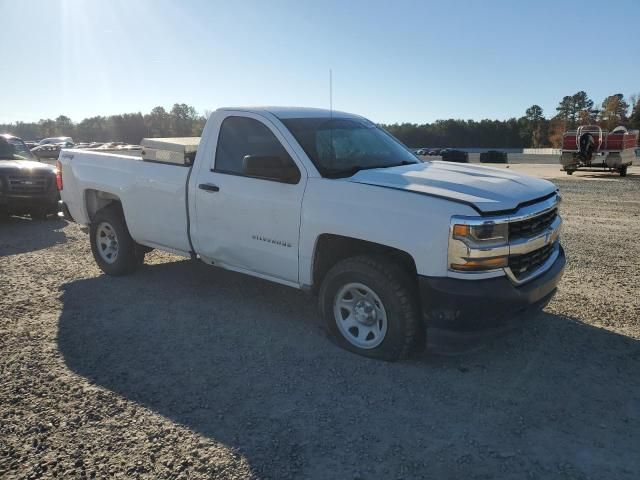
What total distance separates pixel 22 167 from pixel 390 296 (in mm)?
9645

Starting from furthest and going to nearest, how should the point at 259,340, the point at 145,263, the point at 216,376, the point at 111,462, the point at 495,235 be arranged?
the point at 145,263, the point at 259,340, the point at 216,376, the point at 495,235, the point at 111,462

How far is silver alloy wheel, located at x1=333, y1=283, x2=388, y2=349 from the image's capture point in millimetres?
4225

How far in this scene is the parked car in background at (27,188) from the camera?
416 inches

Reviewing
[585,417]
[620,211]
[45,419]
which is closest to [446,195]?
[585,417]

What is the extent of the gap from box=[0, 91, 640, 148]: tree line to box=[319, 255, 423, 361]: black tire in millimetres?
86172

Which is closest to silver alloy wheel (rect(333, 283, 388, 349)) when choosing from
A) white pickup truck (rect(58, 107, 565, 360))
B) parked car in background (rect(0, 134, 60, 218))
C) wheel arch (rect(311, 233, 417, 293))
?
white pickup truck (rect(58, 107, 565, 360))

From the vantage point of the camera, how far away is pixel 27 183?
1074cm

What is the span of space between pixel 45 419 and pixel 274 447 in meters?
1.51

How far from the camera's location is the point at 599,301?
5570 mm

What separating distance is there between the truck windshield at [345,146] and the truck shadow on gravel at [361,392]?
1517 mm

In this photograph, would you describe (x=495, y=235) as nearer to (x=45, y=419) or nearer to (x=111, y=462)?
(x=111, y=462)

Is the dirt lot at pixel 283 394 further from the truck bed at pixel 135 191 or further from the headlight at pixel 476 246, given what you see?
the headlight at pixel 476 246

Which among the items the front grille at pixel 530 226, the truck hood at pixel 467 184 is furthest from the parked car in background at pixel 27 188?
the front grille at pixel 530 226

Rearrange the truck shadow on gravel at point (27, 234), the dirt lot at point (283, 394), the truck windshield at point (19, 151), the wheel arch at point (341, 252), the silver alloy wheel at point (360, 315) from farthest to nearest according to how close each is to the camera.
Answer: the truck windshield at point (19, 151) → the truck shadow on gravel at point (27, 234) → the silver alloy wheel at point (360, 315) → the wheel arch at point (341, 252) → the dirt lot at point (283, 394)
